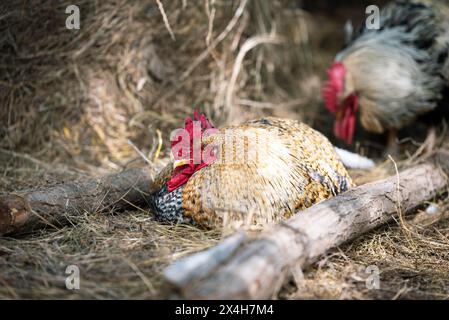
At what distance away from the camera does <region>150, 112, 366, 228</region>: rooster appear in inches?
112

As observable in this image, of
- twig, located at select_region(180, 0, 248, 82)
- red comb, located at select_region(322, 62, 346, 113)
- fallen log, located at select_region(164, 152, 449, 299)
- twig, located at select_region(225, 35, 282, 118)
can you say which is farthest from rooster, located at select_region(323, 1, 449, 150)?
fallen log, located at select_region(164, 152, 449, 299)

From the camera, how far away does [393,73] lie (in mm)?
4594

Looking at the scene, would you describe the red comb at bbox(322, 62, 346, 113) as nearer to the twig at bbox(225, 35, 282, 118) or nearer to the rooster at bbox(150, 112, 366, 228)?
the twig at bbox(225, 35, 282, 118)

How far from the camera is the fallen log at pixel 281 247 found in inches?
81.7

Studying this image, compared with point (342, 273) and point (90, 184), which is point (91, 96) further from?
point (342, 273)

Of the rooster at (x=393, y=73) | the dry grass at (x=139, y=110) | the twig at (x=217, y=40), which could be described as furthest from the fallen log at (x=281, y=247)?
the twig at (x=217, y=40)

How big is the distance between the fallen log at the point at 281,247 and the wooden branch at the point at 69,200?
986mm

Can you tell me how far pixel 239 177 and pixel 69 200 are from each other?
112 cm

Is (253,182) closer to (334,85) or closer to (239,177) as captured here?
(239,177)

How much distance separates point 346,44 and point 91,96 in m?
2.63

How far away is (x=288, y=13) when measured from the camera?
227 inches

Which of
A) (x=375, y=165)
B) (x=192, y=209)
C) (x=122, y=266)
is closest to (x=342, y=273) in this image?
(x=192, y=209)

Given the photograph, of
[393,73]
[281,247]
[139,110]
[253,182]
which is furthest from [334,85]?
Result: [281,247]
